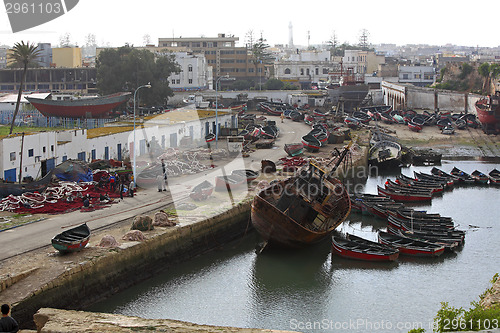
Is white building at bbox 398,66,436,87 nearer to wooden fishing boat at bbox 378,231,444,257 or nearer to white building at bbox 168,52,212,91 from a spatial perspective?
white building at bbox 168,52,212,91

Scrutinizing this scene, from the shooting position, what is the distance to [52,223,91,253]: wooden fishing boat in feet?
81.0

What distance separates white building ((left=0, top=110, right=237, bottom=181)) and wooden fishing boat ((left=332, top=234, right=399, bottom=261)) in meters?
18.4

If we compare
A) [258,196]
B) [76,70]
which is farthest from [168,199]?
[76,70]

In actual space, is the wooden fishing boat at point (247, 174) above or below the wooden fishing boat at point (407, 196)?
above

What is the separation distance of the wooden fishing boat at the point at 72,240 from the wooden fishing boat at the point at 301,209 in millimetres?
9093

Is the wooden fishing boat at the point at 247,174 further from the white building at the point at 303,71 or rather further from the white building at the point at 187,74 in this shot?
the white building at the point at 303,71

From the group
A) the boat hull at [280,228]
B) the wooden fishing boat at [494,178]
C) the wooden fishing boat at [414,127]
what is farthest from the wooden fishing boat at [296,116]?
the boat hull at [280,228]

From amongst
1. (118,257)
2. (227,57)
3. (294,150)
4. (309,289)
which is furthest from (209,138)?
(227,57)

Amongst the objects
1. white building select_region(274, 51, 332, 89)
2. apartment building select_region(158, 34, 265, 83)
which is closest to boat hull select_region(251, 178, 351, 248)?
apartment building select_region(158, 34, 265, 83)

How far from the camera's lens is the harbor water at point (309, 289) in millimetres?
24688

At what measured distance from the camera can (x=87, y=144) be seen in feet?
141

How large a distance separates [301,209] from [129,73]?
47525mm

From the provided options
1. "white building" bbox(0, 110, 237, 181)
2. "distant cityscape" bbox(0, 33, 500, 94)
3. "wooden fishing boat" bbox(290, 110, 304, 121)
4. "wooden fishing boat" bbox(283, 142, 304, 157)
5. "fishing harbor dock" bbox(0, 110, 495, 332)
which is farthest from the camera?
"distant cityscape" bbox(0, 33, 500, 94)

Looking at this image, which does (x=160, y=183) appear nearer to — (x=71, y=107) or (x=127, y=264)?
(x=127, y=264)
